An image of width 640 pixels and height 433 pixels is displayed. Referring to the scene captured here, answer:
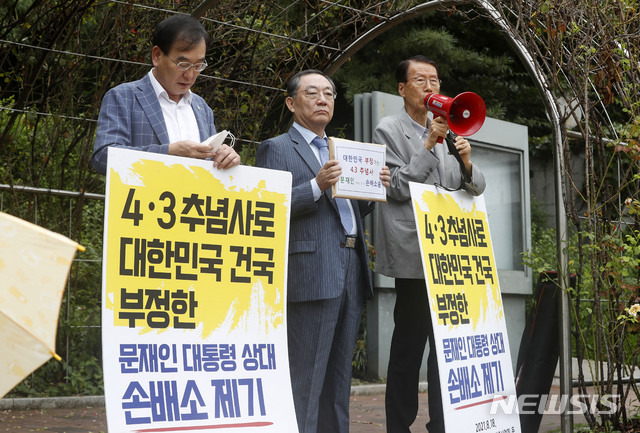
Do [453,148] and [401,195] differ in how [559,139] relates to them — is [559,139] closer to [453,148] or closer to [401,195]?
[453,148]

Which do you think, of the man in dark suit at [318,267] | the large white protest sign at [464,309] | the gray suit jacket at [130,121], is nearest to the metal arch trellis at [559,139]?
the large white protest sign at [464,309]

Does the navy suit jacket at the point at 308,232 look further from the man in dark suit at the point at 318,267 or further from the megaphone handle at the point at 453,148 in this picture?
the megaphone handle at the point at 453,148

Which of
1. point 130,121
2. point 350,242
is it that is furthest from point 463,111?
point 130,121

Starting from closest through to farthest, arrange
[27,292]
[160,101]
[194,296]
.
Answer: [27,292], [194,296], [160,101]

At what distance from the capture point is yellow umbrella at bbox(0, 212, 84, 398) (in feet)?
7.48

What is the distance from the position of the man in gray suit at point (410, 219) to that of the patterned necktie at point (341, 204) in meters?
0.35

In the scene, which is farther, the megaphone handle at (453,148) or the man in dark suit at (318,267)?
the megaphone handle at (453,148)

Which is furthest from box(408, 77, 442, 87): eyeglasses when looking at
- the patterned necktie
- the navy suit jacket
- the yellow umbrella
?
the yellow umbrella

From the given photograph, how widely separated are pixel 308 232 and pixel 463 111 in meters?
1.05

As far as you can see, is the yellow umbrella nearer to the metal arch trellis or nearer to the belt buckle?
the belt buckle

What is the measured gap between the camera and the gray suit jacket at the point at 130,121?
11.2 ft

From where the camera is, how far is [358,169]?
378 cm

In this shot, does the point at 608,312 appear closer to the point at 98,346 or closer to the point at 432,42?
the point at 98,346

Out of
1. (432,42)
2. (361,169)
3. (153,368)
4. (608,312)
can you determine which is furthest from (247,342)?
(432,42)
